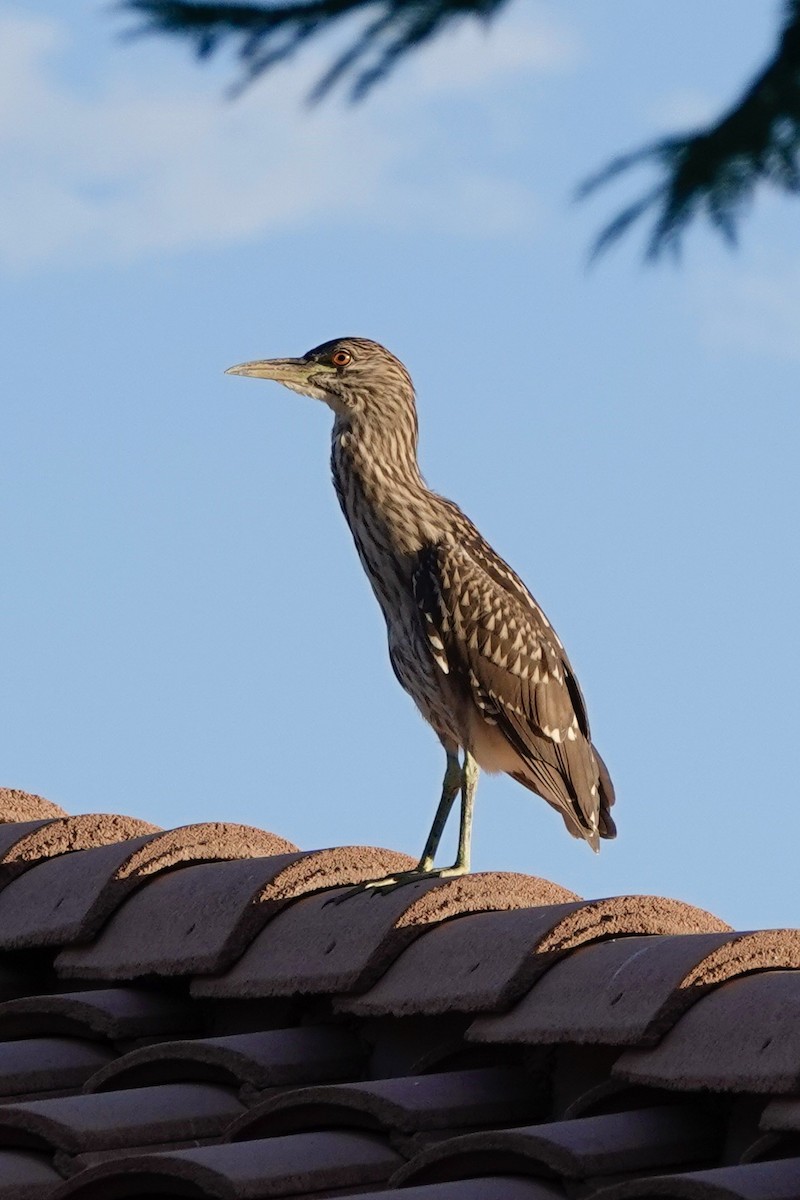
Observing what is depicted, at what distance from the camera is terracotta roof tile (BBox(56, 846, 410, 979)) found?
13.3 feet

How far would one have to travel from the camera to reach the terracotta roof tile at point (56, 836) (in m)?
4.63

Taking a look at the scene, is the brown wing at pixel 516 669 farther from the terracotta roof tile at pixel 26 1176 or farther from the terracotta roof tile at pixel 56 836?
the terracotta roof tile at pixel 26 1176

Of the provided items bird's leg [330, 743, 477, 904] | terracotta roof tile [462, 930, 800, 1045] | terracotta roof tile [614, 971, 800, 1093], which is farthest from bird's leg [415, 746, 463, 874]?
terracotta roof tile [614, 971, 800, 1093]

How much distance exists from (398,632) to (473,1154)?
128 inches

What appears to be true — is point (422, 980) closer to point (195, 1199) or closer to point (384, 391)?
point (195, 1199)

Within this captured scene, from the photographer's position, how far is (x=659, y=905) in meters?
3.80

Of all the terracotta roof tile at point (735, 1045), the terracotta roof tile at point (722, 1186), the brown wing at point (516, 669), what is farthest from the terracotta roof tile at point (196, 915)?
the brown wing at point (516, 669)

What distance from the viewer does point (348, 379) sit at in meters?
6.48

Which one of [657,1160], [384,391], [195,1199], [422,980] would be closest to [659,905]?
[422,980]

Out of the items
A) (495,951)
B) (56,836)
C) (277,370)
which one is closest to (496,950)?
(495,951)

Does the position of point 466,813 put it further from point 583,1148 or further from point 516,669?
point 583,1148

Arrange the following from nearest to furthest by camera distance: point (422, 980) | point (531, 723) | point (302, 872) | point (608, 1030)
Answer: point (608, 1030) → point (422, 980) → point (302, 872) → point (531, 723)

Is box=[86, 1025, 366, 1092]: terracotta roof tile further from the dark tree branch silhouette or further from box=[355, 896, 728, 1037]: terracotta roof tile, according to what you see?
the dark tree branch silhouette

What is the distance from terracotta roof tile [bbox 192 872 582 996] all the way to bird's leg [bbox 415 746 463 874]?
1004 mm
